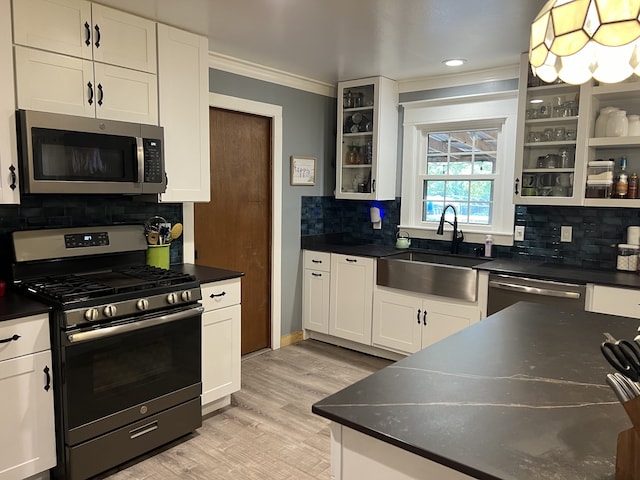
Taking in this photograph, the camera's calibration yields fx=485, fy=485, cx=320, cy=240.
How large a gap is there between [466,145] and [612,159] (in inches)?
45.1

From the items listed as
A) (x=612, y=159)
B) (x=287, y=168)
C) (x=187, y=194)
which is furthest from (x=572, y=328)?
(x=287, y=168)

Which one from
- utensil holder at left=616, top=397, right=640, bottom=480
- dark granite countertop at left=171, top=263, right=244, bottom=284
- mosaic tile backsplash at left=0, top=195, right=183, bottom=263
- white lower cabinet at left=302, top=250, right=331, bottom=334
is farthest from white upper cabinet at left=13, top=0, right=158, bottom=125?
utensil holder at left=616, top=397, right=640, bottom=480

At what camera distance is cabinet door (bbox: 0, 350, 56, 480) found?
207 centimetres

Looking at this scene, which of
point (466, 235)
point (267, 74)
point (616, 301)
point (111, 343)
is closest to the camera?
point (111, 343)

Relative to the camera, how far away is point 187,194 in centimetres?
307

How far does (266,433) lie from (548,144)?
2.65 m

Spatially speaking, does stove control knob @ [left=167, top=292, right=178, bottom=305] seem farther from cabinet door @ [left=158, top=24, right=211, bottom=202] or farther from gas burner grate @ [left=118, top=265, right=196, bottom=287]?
cabinet door @ [left=158, top=24, right=211, bottom=202]

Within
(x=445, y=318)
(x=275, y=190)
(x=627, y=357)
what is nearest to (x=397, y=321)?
(x=445, y=318)

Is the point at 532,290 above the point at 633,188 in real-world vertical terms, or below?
below

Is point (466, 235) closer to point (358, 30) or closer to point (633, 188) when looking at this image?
point (633, 188)

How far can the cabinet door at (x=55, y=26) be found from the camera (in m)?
2.26

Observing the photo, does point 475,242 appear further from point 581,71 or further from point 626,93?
point 581,71

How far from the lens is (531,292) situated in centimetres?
314

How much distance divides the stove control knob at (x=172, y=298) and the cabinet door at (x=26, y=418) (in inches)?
23.0
